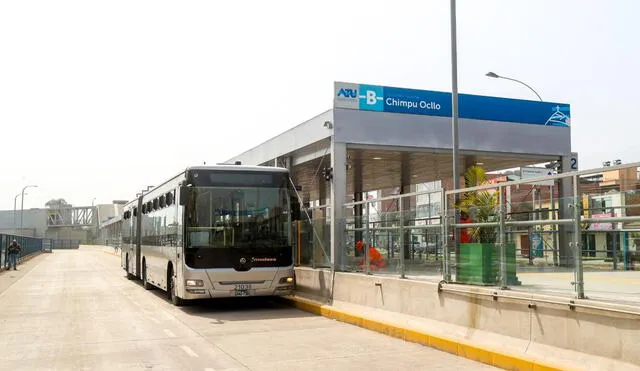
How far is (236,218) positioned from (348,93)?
4.63 m

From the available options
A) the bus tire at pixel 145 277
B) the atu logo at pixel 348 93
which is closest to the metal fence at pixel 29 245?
the bus tire at pixel 145 277

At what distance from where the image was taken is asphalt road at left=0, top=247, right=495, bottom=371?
834 cm

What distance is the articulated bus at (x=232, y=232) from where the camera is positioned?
1359 cm

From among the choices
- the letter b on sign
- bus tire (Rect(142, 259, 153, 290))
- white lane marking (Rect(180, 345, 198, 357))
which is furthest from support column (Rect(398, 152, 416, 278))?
bus tire (Rect(142, 259, 153, 290))

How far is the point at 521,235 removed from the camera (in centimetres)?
881

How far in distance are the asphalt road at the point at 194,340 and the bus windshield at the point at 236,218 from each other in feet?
5.53

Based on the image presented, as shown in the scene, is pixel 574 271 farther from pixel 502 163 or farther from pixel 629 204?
pixel 502 163

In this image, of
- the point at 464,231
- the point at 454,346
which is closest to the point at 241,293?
the point at 464,231

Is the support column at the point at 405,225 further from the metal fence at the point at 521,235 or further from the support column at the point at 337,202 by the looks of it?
the support column at the point at 337,202

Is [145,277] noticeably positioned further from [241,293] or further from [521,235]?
[521,235]

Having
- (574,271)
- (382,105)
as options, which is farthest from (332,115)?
(574,271)

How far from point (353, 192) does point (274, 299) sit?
61.6 ft

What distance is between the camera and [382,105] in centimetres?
1647

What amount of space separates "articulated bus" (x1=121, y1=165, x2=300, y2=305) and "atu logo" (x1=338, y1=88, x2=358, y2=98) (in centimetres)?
272
